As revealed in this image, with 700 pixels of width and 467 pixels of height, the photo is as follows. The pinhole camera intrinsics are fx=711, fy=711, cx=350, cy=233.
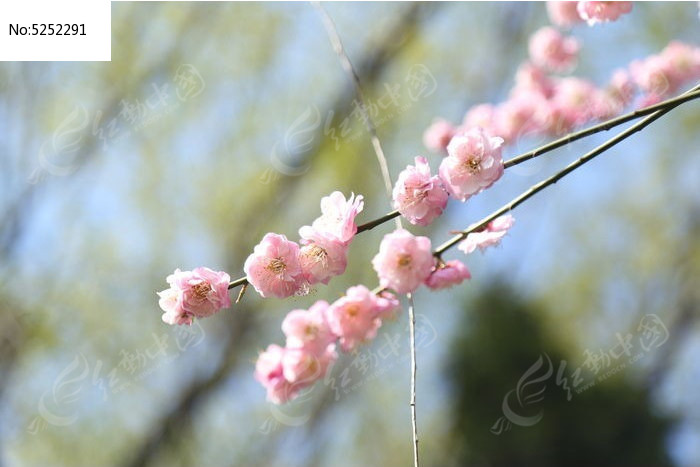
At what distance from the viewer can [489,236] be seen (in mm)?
996

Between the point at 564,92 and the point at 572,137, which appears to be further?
the point at 564,92

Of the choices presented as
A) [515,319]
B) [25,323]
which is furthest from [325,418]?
[25,323]

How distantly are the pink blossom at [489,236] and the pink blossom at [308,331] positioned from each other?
0.75 ft

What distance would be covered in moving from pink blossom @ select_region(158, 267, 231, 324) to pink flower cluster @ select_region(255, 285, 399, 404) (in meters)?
0.10

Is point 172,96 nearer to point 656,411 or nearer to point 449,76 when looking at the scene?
point 449,76

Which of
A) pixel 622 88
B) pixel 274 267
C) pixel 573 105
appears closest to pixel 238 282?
pixel 274 267

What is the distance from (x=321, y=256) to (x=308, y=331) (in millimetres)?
103

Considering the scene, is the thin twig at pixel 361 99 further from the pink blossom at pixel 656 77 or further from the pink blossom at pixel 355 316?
the pink blossom at pixel 656 77

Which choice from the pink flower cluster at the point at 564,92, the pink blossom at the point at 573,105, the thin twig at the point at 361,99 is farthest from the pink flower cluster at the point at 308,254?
the pink blossom at the point at 573,105

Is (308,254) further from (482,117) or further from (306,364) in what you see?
(482,117)

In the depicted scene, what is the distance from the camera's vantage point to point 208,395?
407 centimetres

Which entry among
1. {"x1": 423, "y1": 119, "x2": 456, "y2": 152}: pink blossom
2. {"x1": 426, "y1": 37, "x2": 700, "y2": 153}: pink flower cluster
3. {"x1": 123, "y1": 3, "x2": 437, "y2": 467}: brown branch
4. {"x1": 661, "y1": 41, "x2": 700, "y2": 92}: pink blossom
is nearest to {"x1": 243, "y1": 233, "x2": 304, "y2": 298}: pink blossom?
{"x1": 423, "y1": 119, "x2": 456, "y2": 152}: pink blossom

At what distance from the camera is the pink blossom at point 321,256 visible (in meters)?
0.91

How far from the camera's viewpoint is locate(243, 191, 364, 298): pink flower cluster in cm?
91
